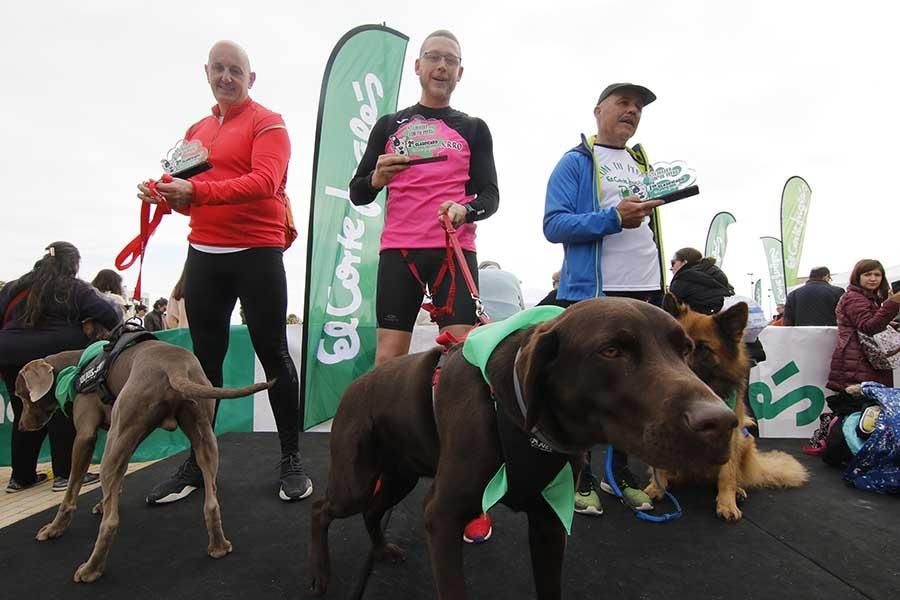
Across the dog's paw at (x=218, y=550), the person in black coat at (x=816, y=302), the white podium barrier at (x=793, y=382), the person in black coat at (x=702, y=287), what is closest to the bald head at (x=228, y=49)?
the dog's paw at (x=218, y=550)

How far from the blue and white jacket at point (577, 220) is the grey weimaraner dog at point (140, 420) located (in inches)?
65.5

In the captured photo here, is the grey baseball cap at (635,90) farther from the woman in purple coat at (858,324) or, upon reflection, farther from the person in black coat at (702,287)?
the woman in purple coat at (858,324)

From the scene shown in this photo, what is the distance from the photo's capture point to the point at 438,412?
140 cm

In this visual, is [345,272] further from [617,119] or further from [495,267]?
[617,119]

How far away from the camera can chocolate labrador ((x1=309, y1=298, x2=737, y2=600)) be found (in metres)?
0.98

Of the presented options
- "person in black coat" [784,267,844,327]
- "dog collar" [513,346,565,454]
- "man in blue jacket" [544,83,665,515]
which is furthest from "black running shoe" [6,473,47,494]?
"person in black coat" [784,267,844,327]

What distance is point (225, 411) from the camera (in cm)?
503

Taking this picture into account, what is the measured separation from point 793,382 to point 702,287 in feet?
7.02

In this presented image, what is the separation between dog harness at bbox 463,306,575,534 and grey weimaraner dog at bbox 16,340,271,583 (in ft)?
3.52

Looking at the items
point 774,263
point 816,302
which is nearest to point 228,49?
point 816,302

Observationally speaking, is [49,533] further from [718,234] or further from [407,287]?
[718,234]

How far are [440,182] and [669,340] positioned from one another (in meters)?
1.62

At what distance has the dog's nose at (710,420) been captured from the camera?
2.86ft

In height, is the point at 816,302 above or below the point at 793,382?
above
